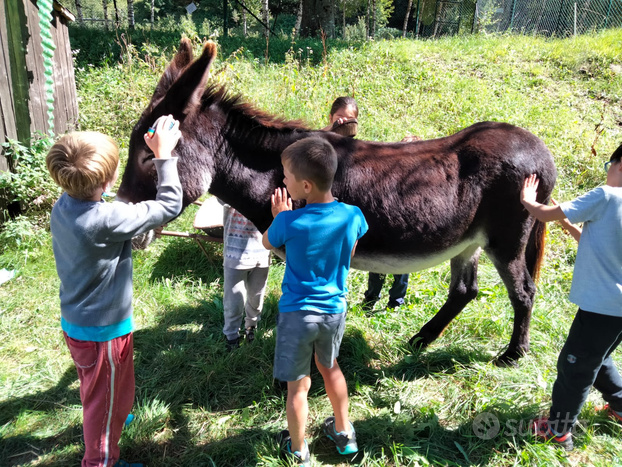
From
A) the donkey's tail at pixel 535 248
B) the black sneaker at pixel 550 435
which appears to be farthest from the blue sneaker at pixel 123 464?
the donkey's tail at pixel 535 248

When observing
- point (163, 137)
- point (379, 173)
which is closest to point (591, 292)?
point (379, 173)

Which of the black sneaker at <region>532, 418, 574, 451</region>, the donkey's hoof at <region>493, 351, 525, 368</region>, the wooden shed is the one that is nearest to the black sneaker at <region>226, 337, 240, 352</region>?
the donkey's hoof at <region>493, 351, 525, 368</region>

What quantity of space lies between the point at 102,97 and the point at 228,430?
7273 mm

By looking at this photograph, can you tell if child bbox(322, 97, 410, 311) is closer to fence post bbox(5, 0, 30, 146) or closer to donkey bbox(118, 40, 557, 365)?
donkey bbox(118, 40, 557, 365)

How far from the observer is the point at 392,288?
407 centimetres

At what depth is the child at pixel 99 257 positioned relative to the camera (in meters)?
1.97

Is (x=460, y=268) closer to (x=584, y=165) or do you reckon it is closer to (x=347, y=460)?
(x=347, y=460)

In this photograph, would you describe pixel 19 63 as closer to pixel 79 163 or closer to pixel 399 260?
pixel 79 163

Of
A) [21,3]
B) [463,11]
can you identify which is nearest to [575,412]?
[21,3]

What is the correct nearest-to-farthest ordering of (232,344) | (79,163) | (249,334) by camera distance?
(79,163)
(232,344)
(249,334)

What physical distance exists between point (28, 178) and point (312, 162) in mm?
4418

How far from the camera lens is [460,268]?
11.5ft

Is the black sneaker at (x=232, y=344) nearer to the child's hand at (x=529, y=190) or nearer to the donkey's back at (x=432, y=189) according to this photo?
the donkey's back at (x=432, y=189)

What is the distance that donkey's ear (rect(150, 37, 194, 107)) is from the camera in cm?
263
